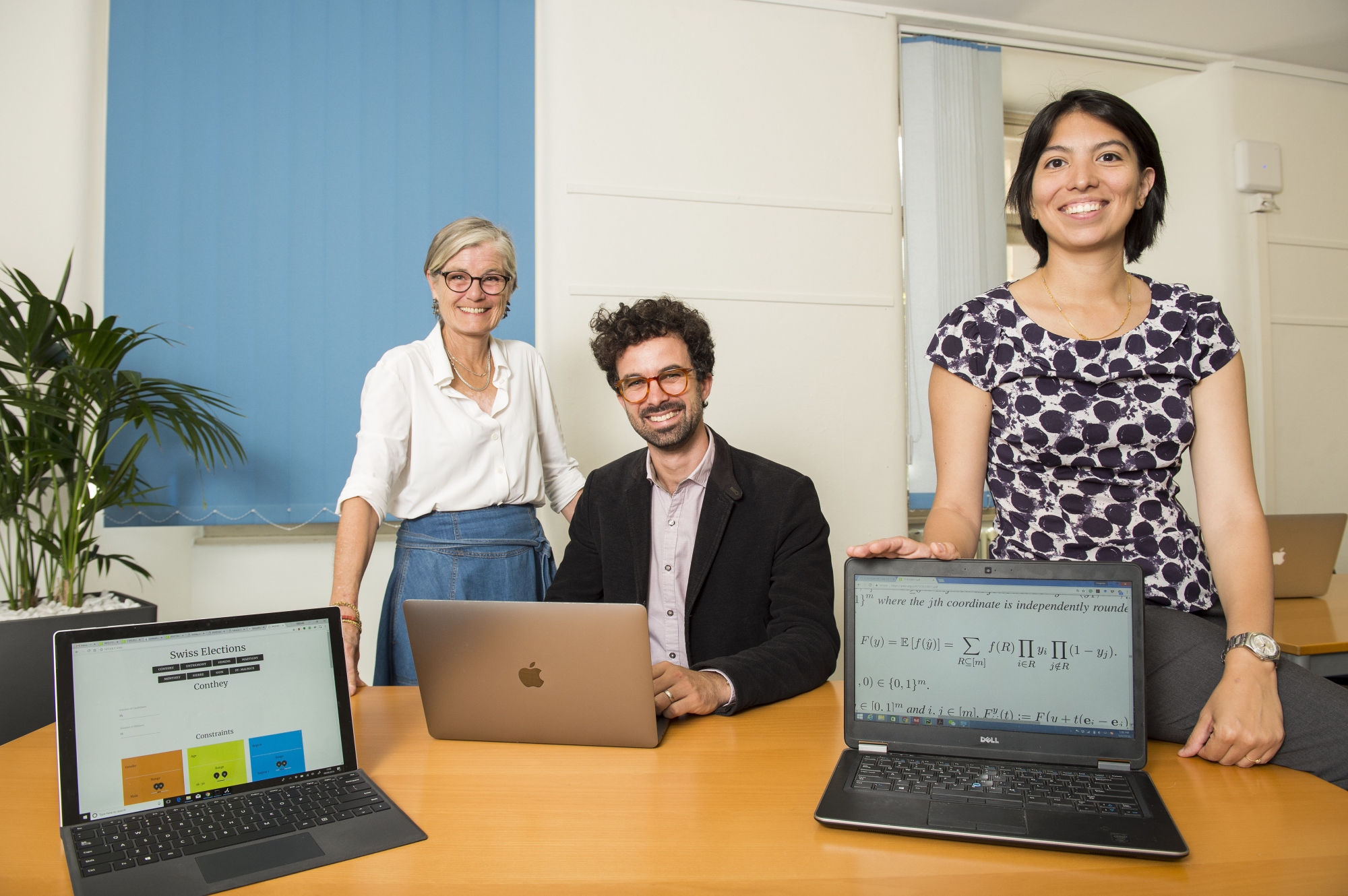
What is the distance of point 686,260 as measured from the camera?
355cm

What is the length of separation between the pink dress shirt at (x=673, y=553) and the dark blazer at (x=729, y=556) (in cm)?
2

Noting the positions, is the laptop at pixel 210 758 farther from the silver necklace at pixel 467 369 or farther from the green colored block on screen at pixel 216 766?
Answer: the silver necklace at pixel 467 369

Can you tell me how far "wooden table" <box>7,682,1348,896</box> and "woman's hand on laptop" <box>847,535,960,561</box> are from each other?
0.31 meters

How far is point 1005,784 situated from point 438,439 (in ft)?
5.36

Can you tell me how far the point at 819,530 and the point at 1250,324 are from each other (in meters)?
3.51

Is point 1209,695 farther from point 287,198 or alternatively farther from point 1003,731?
point 287,198

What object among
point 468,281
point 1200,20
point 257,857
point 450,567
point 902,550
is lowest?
point 257,857

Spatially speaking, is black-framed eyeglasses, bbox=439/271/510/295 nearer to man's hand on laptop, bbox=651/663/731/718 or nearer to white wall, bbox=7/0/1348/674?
white wall, bbox=7/0/1348/674

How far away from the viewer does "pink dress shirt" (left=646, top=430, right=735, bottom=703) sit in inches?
75.9

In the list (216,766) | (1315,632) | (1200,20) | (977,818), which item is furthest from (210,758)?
(1200,20)

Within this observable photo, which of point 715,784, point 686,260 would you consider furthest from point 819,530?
point 686,260

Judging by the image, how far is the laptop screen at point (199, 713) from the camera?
41.1 inches

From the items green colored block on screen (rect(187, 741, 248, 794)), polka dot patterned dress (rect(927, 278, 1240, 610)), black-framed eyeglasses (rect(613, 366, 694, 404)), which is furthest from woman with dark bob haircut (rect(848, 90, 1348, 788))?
green colored block on screen (rect(187, 741, 248, 794))

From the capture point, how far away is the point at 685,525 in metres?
1.99
